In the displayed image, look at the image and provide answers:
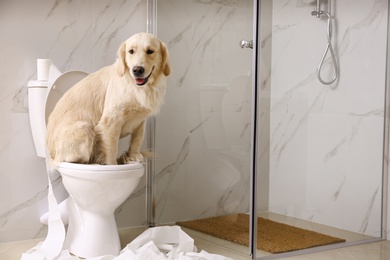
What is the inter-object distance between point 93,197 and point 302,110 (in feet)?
3.83

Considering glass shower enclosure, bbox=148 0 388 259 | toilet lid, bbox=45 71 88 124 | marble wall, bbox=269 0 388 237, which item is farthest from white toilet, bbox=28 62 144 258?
marble wall, bbox=269 0 388 237

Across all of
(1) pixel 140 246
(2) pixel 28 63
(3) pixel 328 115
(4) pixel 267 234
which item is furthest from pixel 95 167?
(3) pixel 328 115

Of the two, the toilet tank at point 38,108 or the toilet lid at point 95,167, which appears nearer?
the toilet lid at point 95,167

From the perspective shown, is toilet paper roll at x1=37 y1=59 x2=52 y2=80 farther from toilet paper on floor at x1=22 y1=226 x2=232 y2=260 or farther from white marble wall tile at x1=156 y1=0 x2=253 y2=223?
toilet paper on floor at x1=22 y1=226 x2=232 y2=260

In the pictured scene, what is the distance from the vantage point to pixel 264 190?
2.78 meters

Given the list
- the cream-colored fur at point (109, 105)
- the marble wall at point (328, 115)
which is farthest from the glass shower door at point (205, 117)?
the cream-colored fur at point (109, 105)

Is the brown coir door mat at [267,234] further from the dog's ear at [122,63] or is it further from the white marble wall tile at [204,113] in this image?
the dog's ear at [122,63]

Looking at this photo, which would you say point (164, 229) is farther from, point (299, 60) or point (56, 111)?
point (299, 60)

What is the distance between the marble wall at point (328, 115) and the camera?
→ 284 centimetres

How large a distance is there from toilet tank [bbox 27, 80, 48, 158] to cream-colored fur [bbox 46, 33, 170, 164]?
14 cm

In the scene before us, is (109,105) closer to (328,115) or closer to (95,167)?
(95,167)

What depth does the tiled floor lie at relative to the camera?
2791 mm

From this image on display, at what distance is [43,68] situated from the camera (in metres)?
2.94

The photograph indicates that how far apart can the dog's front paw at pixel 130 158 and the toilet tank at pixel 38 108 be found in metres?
0.42
